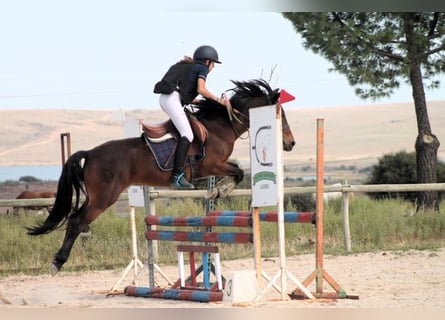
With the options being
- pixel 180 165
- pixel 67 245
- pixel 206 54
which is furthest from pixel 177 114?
pixel 67 245

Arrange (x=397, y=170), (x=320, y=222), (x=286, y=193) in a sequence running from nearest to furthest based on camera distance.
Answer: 1. (x=320, y=222)
2. (x=286, y=193)
3. (x=397, y=170)

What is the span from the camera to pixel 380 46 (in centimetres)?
1453

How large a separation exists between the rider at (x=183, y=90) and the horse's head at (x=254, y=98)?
0.37m

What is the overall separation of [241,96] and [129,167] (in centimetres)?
106

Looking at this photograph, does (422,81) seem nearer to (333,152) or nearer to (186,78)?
(186,78)

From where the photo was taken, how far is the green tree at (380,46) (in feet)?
46.2

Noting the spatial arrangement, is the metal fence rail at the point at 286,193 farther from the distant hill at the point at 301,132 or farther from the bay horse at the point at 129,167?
the distant hill at the point at 301,132

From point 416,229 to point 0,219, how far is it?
14.7ft

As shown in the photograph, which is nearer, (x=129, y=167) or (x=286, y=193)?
(x=129, y=167)

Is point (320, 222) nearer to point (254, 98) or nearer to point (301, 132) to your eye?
point (254, 98)

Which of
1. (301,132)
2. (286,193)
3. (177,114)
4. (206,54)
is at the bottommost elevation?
(286,193)

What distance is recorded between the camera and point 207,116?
675cm

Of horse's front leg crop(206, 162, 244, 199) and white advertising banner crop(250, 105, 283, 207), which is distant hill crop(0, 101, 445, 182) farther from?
white advertising banner crop(250, 105, 283, 207)

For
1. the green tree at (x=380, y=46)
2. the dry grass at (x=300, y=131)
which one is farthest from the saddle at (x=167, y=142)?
the dry grass at (x=300, y=131)
